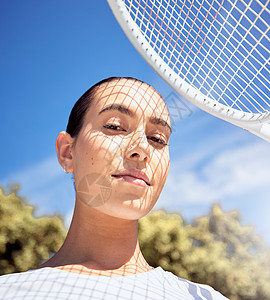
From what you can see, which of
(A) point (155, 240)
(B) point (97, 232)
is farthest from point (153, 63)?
(A) point (155, 240)

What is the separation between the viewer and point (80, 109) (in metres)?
1.31

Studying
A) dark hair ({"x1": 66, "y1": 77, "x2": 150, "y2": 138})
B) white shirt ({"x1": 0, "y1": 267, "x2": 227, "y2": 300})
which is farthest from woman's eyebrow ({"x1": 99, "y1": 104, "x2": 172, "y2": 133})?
white shirt ({"x1": 0, "y1": 267, "x2": 227, "y2": 300})

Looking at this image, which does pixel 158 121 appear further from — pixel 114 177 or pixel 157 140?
pixel 114 177

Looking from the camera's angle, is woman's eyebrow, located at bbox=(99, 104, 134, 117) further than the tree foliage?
No

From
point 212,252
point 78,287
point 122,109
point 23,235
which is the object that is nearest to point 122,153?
point 122,109

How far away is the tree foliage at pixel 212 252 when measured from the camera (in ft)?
12.6

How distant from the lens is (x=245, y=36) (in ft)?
3.82

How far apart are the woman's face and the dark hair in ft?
0.12

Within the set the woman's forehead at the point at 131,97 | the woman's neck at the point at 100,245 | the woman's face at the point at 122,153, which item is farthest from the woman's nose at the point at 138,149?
the woman's neck at the point at 100,245

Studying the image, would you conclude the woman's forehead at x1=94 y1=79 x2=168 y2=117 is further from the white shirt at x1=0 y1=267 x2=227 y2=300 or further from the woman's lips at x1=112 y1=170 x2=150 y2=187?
the white shirt at x1=0 y1=267 x2=227 y2=300

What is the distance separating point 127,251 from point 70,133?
489mm

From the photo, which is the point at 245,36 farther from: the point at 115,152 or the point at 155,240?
the point at 155,240

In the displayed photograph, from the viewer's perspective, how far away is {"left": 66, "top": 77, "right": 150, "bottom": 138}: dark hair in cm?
126

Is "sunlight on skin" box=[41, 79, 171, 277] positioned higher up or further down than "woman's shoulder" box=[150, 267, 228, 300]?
higher up
